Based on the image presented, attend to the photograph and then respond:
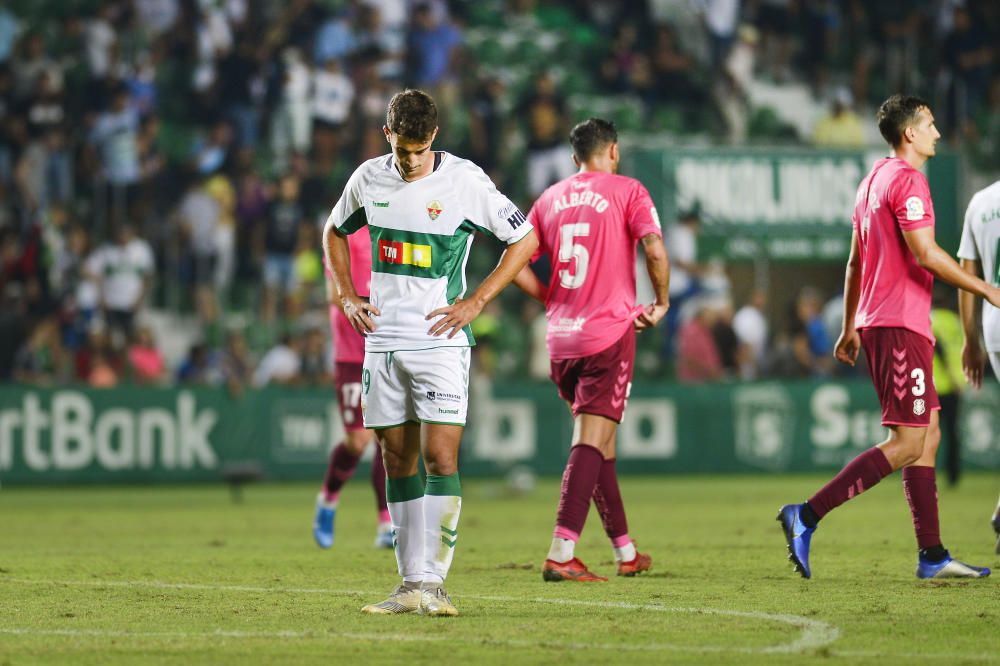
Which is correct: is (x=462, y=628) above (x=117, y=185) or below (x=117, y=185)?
below

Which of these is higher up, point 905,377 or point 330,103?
point 330,103

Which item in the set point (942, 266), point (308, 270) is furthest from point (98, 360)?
point (942, 266)

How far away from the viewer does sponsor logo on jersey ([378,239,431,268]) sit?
23.2 feet

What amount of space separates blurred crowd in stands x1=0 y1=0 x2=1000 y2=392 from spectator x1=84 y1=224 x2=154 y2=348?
3 cm

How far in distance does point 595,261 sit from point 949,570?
8.27ft

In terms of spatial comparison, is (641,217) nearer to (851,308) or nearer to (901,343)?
(851,308)

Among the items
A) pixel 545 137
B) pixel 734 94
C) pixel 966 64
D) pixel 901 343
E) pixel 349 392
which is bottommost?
pixel 349 392

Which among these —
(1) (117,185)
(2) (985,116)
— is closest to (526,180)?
(1) (117,185)

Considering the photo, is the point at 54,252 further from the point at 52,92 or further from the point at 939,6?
the point at 939,6

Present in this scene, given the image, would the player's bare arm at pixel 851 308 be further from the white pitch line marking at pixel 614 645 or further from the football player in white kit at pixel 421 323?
the football player in white kit at pixel 421 323

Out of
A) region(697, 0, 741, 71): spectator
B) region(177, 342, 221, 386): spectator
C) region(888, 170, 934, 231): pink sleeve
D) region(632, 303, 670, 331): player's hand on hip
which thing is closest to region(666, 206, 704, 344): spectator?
region(697, 0, 741, 71): spectator

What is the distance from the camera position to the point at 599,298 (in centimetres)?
900

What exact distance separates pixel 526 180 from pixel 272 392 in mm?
5043

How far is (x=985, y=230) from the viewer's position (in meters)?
9.05
